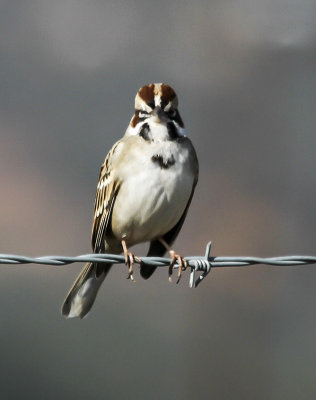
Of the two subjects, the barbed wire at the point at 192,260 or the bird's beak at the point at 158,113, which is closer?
the barbed wire at the point at 192,260

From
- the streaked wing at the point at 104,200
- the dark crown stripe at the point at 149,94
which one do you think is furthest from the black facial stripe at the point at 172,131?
the streaked wing at the point at 104,200

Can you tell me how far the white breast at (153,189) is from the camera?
405cm

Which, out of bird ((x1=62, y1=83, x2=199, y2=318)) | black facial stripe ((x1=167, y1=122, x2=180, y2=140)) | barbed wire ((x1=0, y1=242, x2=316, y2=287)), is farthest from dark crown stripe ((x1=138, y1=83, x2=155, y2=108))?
barbed wire ((x1=0, y1=242, x2=316, y2=287))

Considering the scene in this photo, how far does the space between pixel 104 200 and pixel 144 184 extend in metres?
0.26

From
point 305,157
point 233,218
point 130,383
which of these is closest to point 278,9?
point 305,157

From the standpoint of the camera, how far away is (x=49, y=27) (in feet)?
28.3

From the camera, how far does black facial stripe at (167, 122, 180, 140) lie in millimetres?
4121

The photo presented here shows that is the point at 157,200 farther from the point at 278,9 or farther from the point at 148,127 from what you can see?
the point at 278,9

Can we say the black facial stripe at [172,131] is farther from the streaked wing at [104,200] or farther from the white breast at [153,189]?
the streaked wing at [104,200]

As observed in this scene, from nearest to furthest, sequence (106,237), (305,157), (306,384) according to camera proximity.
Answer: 1. (106,237)
2. (306,384)
3. (305,157)

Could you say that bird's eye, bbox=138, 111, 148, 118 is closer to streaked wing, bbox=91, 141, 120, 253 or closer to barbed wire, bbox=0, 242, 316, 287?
streaked wing, bbox=91, 141, 120, 253

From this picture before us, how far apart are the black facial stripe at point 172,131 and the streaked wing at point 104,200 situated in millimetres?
237

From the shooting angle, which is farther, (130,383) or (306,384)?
(130,383)

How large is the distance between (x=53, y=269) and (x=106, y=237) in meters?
3.82
